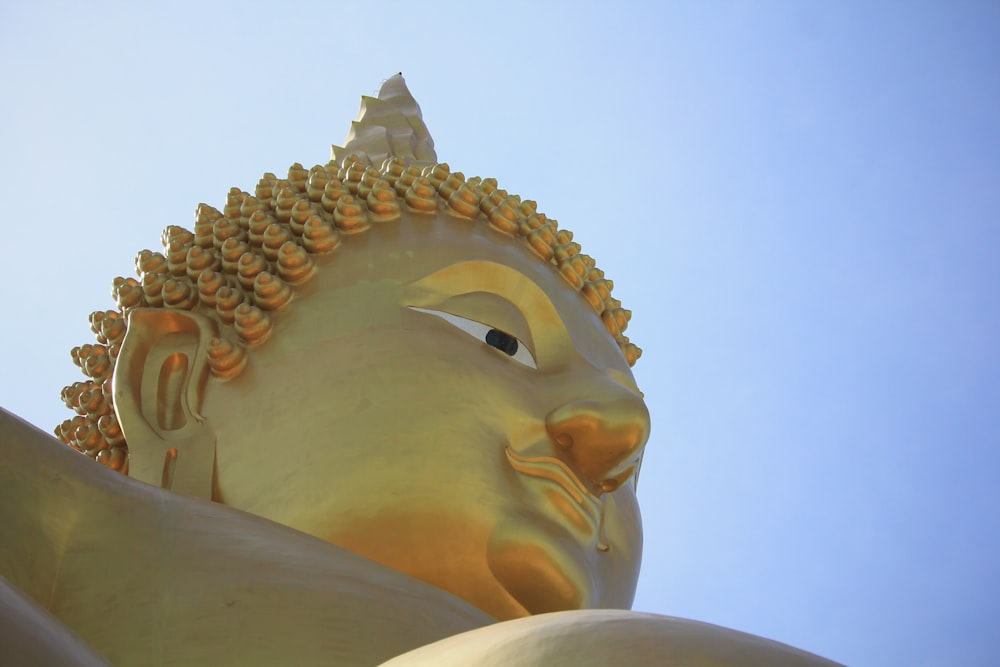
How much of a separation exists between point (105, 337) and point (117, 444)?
15.7 inches

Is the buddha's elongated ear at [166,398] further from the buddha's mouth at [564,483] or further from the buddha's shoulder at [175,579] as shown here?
the buddha's mouth at [564,483]

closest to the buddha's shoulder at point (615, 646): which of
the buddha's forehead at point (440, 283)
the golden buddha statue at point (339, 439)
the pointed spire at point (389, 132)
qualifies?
the golden buddha statue at point (339, 439)

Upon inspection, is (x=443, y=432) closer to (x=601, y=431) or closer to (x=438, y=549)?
(x=438, y=549)

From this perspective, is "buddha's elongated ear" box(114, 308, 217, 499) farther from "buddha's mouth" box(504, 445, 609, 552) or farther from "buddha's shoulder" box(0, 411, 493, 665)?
"buddha's mouth" box(504, 445, 609, 552)

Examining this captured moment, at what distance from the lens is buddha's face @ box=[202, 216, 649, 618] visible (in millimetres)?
2986

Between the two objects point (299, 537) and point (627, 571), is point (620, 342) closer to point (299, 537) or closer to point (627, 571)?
point (627, 571)

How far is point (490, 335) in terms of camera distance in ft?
11.0

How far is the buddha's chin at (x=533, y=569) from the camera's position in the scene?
2.98m

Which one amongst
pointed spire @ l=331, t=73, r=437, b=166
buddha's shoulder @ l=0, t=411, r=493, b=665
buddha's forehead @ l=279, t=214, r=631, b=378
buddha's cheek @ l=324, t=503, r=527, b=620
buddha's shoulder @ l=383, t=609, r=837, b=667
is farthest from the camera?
pointed spire @ l=331, t=73, r=437, b=166

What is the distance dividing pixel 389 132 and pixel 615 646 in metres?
3.30

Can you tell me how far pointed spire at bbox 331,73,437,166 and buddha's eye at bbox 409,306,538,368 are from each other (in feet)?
3.56

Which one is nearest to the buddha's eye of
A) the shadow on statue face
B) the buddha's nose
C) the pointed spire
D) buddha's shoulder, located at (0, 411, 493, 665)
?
the shadow on statue face

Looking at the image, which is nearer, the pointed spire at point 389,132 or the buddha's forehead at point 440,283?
the buddha's forehead at point 440,283

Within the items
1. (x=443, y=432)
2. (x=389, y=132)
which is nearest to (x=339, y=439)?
(x=443, y=432)
